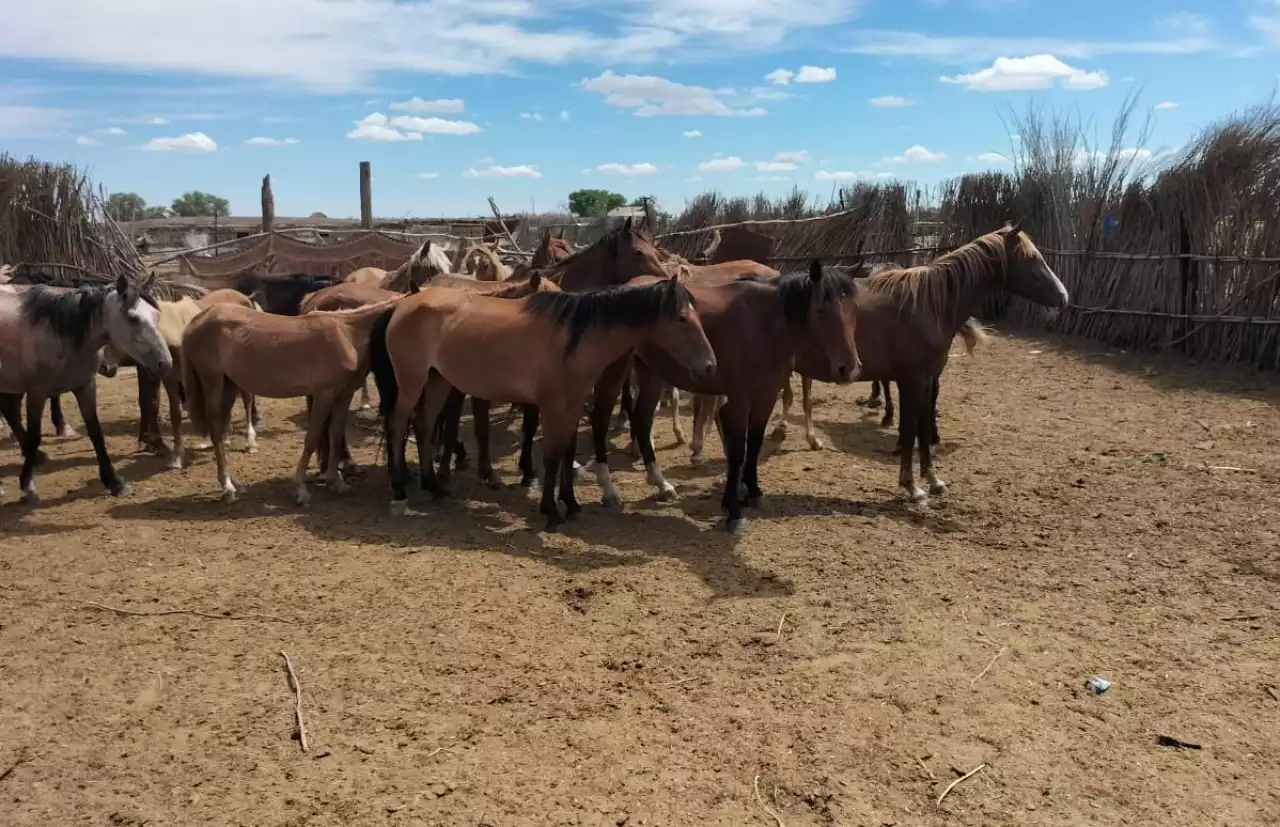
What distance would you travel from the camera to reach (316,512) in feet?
21.0

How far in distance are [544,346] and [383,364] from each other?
4.88 feet

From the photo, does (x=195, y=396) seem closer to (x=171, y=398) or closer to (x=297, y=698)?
(x=171, y=398)

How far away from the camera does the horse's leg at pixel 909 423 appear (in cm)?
661

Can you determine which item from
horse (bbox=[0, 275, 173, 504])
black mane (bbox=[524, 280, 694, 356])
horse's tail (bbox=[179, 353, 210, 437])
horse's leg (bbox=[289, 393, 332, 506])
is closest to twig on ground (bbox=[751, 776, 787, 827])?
black mane (bbox=[524, 280, 694, 356])

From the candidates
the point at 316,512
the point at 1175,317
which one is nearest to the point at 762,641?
the point at 316,512

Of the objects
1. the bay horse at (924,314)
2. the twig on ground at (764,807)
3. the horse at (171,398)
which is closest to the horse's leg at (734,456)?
the bay horse at (924,314)

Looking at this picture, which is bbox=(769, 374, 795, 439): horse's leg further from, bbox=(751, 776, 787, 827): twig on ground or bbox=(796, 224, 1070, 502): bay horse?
bbox=(751, 776, 787, 827): twig on ground

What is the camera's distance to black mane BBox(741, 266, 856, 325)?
6062mm

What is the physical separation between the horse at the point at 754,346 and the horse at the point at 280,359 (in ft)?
6.72

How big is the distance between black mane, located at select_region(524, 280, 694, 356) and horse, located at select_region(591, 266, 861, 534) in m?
0.42

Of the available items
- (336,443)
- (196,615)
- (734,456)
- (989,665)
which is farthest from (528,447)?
(989,665)

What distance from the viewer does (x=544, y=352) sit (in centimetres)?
599

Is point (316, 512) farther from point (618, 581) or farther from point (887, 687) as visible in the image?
point (887, 687)

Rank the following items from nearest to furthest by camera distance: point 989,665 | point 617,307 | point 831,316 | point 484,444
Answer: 1. point 989,665
2. point 617,307
3. point 831,316
4. point 484,444
